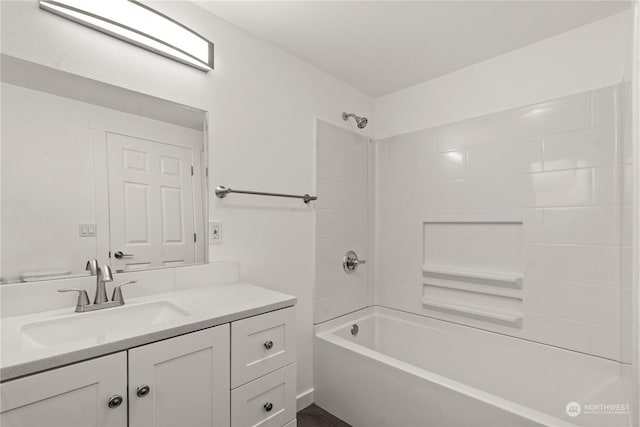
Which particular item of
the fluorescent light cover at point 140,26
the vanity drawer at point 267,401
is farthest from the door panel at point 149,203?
the vanity drawer at point 267,401

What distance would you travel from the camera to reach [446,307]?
2.12 m

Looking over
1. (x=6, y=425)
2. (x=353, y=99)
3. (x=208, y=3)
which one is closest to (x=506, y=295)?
(x=353, y=99)

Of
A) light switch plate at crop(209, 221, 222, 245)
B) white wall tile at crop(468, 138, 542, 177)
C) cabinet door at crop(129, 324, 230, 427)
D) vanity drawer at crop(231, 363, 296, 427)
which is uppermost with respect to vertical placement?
white wall tile at crop(468, 138, 542, 177)

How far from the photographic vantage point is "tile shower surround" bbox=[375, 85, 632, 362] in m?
1.54

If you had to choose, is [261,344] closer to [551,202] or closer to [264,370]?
[264,370]

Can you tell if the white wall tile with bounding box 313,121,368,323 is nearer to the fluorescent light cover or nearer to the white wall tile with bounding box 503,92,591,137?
the white wall tile with bounding box 503,92,591,137

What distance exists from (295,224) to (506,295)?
1366 mm

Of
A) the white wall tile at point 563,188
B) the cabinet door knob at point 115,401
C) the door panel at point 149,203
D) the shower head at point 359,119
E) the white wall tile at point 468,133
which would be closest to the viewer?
the cabinet door knob at point 115,401

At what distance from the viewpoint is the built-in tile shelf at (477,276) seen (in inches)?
72.8

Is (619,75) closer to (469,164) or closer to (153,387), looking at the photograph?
(469,164)

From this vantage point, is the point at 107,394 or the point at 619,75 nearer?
the point at 107,394

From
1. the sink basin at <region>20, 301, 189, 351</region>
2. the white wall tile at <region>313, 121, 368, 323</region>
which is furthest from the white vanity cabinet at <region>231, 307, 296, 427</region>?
the white wall tile at <region>313, 121, 368, 323</region>

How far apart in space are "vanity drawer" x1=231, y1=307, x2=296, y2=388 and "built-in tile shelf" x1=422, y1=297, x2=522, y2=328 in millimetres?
1275

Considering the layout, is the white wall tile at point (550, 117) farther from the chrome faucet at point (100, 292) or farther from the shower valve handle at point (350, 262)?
the chrome faucet at point (100, 292)
